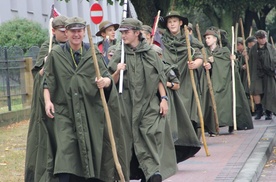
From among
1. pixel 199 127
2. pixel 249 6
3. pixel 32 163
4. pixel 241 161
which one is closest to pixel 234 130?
pixel 199 127

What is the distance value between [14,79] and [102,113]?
13.4 m

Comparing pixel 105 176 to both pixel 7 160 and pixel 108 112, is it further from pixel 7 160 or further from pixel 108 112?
Result: pixel 7 160

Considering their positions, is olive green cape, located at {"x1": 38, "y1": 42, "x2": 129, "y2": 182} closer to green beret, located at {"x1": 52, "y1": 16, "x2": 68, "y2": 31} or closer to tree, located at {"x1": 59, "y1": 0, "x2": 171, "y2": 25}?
green beret, located at {"x1": 52, "y1": 16, "x2": 68, "y2": 31}

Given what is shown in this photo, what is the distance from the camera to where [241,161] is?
12.9 metres

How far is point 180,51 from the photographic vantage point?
13688 mm

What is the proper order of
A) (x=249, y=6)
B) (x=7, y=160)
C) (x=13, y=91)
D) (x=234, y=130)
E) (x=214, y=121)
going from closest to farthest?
(x=7, y=160)
(x=214, y=121)
(x=234, y=130)
(x=13, y=91)
(x=249, y=6)

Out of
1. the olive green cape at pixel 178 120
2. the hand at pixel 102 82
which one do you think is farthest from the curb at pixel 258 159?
the hand at pixel 102 82

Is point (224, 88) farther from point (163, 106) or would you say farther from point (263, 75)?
point (163, 106)

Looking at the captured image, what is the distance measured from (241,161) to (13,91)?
1006cm

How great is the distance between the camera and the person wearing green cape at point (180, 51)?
13305mm

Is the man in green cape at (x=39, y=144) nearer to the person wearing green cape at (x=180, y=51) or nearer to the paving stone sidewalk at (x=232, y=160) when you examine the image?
the paving stone sidewalk at (x=232, y=160)

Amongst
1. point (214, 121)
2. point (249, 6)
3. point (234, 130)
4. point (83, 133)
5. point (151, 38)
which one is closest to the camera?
point (83, 133)

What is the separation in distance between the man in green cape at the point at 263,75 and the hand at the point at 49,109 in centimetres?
1255

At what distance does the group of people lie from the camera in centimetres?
890
